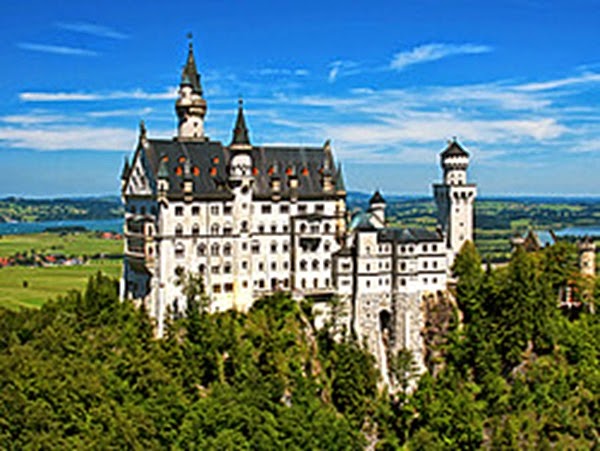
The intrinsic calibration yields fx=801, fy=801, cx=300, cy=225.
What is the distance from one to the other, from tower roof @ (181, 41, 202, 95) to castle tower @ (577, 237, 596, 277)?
55422 mm

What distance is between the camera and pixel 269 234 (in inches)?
3812

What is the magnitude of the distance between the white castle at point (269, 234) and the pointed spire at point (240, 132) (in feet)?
0.46

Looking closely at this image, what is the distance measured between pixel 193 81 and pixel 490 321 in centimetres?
4833

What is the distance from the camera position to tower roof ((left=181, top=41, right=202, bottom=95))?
102125 millimetres

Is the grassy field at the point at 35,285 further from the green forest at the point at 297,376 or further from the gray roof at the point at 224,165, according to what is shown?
the gray roof at the point at 224,165

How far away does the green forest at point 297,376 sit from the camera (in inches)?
2918

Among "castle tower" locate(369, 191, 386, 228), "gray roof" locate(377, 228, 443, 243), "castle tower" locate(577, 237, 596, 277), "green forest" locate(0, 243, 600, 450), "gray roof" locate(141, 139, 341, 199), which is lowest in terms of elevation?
"green forest" locate(0, 243, 600, 450)

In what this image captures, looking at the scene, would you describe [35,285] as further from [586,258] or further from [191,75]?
[586,258]

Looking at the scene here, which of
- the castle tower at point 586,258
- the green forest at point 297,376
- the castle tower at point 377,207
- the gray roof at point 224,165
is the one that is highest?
the gray roof at point 224,165

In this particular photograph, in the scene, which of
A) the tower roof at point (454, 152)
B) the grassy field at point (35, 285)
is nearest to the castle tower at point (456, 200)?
the tower roof at point (454, 152)

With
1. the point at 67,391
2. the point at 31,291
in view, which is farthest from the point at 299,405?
the point at 31,291

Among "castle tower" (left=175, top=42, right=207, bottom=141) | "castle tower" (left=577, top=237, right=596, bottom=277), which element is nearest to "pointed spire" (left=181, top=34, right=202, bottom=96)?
"castle tower" (left=175, top=42, right=207, bottom=141)

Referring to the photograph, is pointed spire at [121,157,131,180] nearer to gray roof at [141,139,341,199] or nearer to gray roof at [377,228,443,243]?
gray roof at [141,139,341,199]

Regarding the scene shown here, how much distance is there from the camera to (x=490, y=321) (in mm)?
99812
